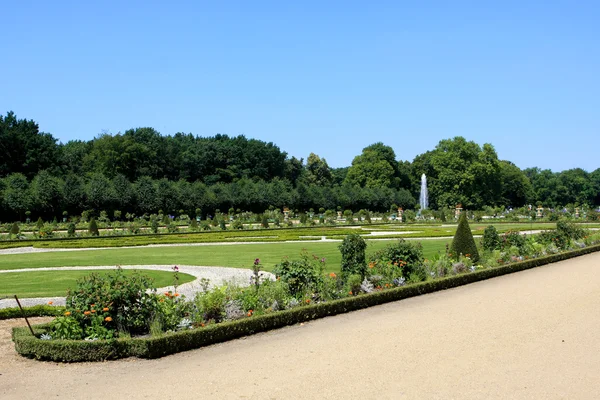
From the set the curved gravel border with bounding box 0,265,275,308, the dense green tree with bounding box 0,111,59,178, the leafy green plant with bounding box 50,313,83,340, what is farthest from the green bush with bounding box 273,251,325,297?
the dense green tree with bounding box 0,111,59,178

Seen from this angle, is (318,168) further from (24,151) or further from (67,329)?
(67,329)

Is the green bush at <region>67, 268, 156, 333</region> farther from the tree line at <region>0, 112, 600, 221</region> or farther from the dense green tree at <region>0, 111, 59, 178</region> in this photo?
the dense green tree at <region>0, 111, 59, 178</region>

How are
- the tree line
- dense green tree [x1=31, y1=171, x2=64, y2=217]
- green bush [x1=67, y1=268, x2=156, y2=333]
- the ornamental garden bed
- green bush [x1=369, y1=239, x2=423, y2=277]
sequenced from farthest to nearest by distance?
the tree line
dense green tree [x1=31, y1=171, x2=64, y2=217]
green bush [x1=369, y1=239, x2=423, y2=277]
green bush [x1=67, y1=268, x2=156, y2=333]
the ornamental garden bed

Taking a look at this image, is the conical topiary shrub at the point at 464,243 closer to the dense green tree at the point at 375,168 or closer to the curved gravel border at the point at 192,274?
the curved gravel border at the point at 192,274

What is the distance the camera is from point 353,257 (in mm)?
12055

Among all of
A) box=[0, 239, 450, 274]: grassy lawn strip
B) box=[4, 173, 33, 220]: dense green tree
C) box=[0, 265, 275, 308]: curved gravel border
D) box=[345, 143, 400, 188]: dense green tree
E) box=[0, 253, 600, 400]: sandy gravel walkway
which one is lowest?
box=[0, 253, 600, 400]: sandy gravel walkway

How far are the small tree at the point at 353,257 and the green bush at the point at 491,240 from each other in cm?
759

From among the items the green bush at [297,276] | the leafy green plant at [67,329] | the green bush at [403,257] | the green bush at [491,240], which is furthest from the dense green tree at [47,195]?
the leafy green plant at [67,329]

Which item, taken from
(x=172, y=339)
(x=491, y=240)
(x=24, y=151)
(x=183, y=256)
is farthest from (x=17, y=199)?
(x=172, y=339)

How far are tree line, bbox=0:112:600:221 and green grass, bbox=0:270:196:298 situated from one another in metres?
29.7

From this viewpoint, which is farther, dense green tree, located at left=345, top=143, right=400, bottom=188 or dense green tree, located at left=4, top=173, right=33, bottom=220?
dense green tree, located at left=345, top=143, right=400, bottom=188

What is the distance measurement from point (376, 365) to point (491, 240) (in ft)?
40.7

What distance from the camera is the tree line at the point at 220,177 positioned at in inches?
1789

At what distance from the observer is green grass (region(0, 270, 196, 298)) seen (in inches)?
473
